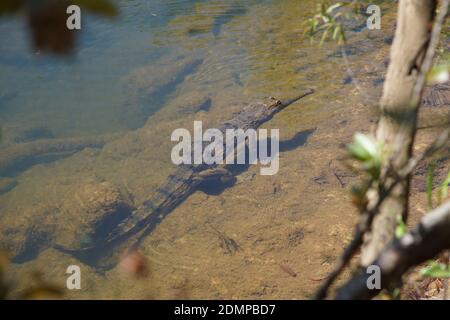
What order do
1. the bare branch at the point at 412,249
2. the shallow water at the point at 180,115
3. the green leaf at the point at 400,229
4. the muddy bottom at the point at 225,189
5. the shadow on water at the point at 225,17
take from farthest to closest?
1. the shadow on water at the point at 225,17
2. the shallow water at the point at 180,115
3. the muddy bottom at the point at 225,189
4. the green leaf at the point at 400,229
5. the bare branch at the point at 412,249

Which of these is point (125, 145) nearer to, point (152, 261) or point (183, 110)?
point (183, 110)

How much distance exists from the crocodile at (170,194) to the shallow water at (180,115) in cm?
19

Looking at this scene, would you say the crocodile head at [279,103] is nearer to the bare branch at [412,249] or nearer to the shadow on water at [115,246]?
the shadow on water at [115,246]

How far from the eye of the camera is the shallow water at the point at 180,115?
496 cm

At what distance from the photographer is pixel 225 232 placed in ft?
17.1

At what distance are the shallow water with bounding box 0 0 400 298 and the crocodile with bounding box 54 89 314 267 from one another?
0.62 ft

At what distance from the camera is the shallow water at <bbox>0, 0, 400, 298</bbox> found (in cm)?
496

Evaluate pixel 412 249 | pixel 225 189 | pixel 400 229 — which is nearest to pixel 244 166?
pixel 225 189

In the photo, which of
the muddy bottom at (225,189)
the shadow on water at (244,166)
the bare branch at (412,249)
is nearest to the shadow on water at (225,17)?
the muddy bottom at (225,189)

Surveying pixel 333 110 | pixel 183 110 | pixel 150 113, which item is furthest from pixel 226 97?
pixel 333 110

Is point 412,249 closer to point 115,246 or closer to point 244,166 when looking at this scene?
point 115,246

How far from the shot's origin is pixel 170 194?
6.06 metres

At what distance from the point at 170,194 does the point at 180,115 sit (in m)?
2.25

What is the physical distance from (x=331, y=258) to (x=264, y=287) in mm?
783
